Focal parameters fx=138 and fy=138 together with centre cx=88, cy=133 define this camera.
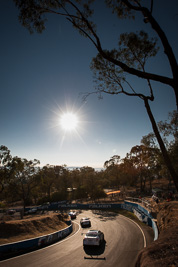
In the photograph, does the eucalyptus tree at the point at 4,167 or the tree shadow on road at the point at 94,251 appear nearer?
the tree shadow on road at the point at 94,251

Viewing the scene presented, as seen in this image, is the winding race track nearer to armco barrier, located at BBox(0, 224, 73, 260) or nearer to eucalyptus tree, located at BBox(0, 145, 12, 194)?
armco barrier, located at BBox(0, 224, 73, 260)

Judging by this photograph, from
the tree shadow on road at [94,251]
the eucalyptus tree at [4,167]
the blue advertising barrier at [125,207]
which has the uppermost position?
the eucalyptus tree at [4,167]

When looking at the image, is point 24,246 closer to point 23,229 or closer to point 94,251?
point 23,229

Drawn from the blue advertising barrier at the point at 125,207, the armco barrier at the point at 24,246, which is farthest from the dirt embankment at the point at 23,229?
the blue advertising barrier at the point at 125,207

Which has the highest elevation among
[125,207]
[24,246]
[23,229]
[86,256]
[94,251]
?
[23,229]

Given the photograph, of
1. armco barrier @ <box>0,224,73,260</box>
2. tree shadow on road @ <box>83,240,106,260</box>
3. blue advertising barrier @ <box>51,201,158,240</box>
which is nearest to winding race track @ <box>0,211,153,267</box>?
tree shadow on road @ <box>83,240,106,260</box>

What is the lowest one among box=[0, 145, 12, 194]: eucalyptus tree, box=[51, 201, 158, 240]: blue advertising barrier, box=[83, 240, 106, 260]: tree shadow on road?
box=[51, 201, 158, 240]: blue advertising barrier

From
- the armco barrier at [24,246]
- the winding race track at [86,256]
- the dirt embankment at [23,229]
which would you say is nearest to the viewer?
the winding race track at [86,256]

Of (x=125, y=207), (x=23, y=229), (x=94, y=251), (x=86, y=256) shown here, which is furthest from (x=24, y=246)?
(x=125, y=207)

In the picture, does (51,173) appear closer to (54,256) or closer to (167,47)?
(54,256)

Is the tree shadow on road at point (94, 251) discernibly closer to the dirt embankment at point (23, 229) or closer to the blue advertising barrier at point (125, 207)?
the dirt embankment at point (23, 229)

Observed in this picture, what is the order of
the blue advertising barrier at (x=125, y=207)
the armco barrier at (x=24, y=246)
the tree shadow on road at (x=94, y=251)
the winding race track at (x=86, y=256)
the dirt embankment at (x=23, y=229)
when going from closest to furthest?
1. the winding race track at (x=86, y=256)
2. the tree shadow on road at (x=94, y=251)
3. the armco barrier at (x=24, y=246)
4. the dirt embankment at (x=23, y=229)
5. the blue advertising barrier at (x=125, y=207)

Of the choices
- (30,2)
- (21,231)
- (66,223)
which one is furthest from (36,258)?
(30,2)

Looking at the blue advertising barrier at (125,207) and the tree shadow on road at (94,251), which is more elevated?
the tree shadow on road at (94,251)
